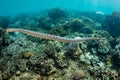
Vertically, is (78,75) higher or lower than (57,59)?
lower

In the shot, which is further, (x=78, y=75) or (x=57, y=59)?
(x=57, y=59)

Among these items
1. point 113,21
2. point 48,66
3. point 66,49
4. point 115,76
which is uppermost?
point 113,21

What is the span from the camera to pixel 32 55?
8.57 m

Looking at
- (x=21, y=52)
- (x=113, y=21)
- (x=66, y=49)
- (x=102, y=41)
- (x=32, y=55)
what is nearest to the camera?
(x=32, y=55)

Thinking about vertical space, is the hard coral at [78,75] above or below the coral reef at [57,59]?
below

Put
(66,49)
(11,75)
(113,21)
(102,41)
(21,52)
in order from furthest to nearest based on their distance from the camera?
1. (113,21)
2. (102,41)
3. (66,49)
4. (21,52)
5. (11,75)

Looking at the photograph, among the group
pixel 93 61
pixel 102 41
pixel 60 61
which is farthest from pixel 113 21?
pixel 60 61

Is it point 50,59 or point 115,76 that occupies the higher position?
point 50,59

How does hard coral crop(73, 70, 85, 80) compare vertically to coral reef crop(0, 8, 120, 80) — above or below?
below

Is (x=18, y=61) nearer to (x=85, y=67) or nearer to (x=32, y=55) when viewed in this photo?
(x=32, y=55)

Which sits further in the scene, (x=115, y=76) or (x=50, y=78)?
(x=115, y=76)

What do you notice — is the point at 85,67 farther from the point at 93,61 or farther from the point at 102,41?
the point at 102,41

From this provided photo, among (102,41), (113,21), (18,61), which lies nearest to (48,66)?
(18,61)

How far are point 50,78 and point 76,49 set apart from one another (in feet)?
7.32
